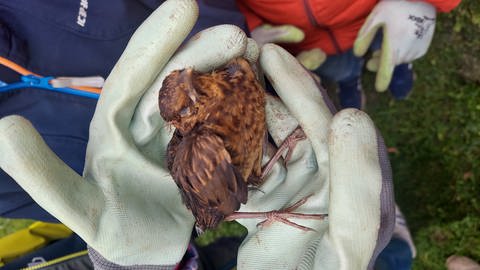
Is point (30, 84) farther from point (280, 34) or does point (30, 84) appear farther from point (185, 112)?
point (280, 34)

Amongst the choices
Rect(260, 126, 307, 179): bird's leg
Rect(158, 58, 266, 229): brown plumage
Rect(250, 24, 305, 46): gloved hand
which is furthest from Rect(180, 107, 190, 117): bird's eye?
Rect(250, 24, 305, 46): gloved hand

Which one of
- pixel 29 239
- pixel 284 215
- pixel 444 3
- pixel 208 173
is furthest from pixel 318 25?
pixel 29 239

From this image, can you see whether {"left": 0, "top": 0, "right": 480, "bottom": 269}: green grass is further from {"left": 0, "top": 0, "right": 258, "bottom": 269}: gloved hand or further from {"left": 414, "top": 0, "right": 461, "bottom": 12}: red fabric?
{"left": 0, "top": 0, "right": 258, "bottom": 269}: gloved hand

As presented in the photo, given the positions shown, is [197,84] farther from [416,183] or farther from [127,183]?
[416,183]

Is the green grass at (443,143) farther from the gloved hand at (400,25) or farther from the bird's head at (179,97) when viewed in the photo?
the bird's head at (179,97)

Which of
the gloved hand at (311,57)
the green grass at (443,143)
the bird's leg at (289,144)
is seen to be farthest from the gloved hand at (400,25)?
the bird's leg at (289,144)

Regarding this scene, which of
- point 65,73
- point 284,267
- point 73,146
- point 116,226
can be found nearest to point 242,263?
point 284,267
